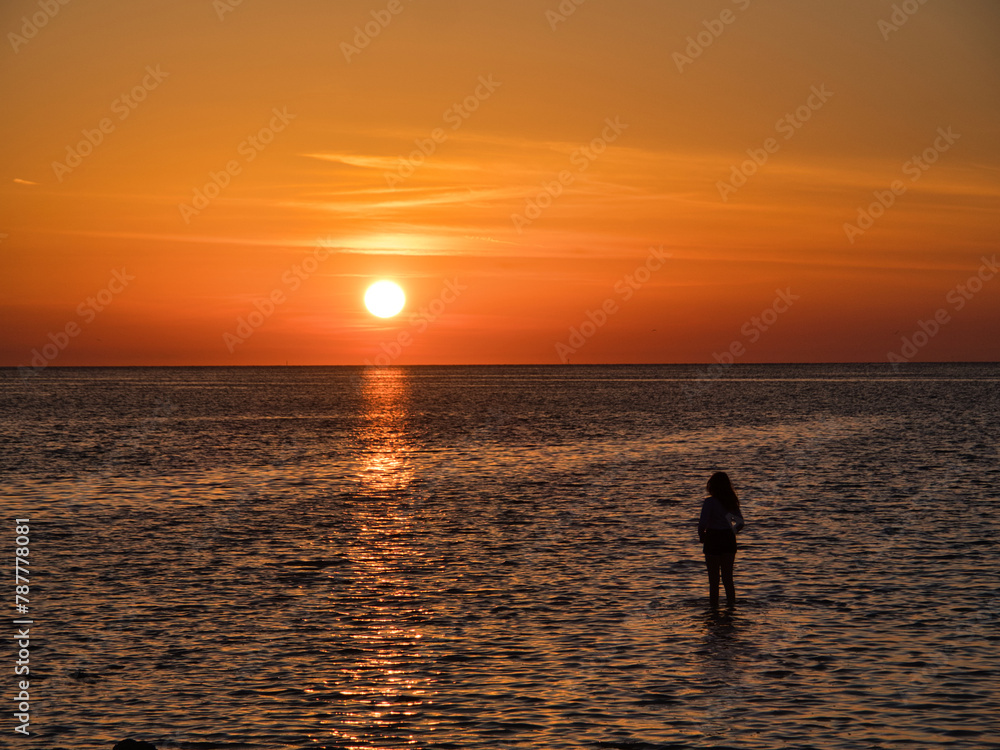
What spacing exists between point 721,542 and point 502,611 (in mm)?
4607

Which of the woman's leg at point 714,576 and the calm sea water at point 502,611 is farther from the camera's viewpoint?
the woman's leg at point 714,576

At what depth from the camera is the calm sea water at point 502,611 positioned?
1421 centimetres

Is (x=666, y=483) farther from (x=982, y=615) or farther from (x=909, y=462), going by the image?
(x=982, y=615)

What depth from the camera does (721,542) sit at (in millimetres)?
20750

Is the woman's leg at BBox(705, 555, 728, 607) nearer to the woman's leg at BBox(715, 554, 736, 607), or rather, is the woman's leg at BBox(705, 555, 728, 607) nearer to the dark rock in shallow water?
the woman's leg at BBox(715, 554, 736, 607)

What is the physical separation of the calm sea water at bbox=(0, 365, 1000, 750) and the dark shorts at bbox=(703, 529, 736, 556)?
118 cm

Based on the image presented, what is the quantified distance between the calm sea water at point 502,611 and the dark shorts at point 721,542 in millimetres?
1176

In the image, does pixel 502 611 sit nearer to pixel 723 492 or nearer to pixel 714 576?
pixel 714 576

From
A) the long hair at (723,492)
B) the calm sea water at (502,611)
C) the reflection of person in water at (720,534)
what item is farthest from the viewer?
the reflection of person in water at (720,534)

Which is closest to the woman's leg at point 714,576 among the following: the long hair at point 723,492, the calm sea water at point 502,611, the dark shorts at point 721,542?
the dark shorts at point 721,542

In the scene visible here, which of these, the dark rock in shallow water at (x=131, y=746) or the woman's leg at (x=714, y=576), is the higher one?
the woman's leg at (x=714, y=576)

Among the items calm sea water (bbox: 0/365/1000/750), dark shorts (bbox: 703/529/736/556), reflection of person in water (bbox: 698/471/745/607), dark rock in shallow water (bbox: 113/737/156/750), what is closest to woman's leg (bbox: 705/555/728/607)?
reflection of person in water (bbox: 698/471/745/607)

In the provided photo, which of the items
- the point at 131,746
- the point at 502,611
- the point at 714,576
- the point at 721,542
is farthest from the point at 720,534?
the point at 131,746

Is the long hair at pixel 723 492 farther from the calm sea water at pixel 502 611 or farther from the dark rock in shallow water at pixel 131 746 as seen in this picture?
the dark rock in shallow water at pixel 131 746
